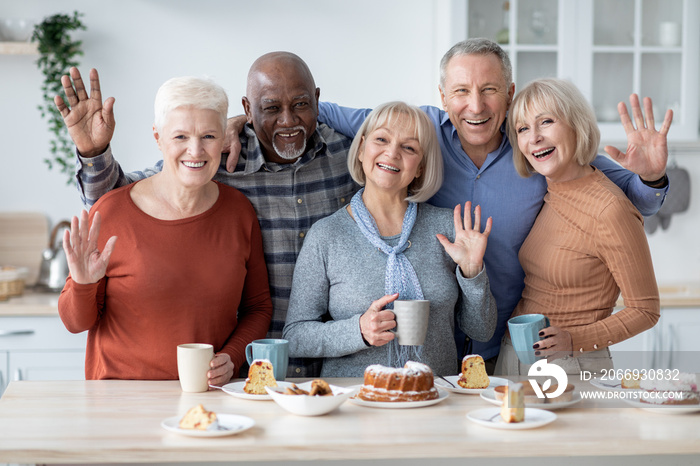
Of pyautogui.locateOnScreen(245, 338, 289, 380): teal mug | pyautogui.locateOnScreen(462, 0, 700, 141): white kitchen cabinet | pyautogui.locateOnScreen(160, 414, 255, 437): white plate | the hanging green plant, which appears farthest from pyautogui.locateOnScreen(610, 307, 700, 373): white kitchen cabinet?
the hanging green plant

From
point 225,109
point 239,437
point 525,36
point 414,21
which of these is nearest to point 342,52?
point 414,21

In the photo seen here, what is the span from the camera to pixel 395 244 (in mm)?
1834

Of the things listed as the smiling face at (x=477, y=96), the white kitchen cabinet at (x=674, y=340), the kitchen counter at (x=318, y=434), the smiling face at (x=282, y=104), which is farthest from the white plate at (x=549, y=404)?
the white kitchen cabinet at (x=674, y=340)

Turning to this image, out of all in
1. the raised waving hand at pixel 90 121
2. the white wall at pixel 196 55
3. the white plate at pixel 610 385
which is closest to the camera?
the white plate at pixel 610 385

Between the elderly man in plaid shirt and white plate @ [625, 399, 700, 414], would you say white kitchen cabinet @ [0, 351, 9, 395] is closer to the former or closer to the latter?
the elderly man in plaid shirt

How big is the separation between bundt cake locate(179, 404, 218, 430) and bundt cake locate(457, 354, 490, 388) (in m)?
0.58

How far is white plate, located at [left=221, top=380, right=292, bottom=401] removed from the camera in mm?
1436

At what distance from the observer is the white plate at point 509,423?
4.08 ft

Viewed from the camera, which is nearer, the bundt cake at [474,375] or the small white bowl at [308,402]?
the small white bowl at [308,402]

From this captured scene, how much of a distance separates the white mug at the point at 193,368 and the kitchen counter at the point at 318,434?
0.05m

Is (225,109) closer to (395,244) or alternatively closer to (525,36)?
(395,244)

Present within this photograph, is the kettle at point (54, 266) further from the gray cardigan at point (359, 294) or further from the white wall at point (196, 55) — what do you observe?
the gray cardigan at point (359, 294)

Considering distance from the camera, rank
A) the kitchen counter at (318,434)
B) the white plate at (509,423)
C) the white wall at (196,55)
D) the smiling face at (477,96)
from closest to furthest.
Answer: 1. the kitchen counter at (318,434)
2. the white plate at (509,423)
3. the smiling face at (477,96)
4. the white wall at (196,55)

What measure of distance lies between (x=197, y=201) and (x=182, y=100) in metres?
0.27
